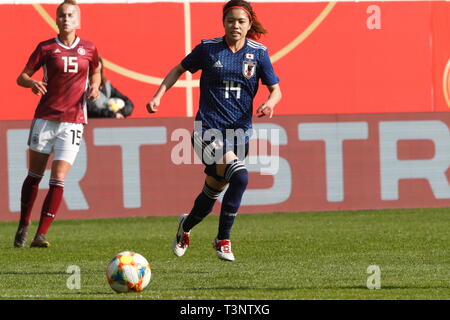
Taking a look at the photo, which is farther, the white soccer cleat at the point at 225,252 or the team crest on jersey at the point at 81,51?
the team crest on jersey at the point at 81,51

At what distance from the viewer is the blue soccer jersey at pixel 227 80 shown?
891cm

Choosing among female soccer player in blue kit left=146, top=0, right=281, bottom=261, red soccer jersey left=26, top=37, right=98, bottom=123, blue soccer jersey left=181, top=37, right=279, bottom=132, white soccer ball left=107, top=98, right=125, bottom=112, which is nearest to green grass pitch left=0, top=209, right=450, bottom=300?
female soccer player in blue kit left=146, top=0, right=281, bottom=261

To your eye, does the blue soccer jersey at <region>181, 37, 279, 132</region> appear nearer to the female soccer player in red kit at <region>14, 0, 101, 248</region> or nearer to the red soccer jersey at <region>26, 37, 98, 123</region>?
the female soccer player in red kit at <region>14, 0, 101, 248</region>

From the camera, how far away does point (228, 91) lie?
352 inches

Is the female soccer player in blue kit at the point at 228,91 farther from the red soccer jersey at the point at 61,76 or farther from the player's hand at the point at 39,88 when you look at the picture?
the red soccer jersey at the point at 61,76

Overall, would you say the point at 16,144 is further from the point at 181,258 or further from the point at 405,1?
the point at 405,1

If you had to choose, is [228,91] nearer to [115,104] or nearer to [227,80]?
[227,80]

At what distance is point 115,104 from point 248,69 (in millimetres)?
9020

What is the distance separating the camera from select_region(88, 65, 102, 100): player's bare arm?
10711 millimetres

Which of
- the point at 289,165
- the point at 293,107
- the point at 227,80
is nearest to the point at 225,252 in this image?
the point at 227,80

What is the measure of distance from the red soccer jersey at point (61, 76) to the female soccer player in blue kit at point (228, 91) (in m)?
2.07

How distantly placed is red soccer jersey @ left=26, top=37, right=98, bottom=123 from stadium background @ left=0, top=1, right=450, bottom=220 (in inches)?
141

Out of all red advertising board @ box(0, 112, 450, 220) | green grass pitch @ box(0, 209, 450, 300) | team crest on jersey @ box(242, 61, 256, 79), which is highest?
team crest on jersey @ box(242, 61, 256, 79)

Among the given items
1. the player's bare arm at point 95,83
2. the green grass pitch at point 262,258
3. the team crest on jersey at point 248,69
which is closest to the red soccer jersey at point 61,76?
the player's bare arm at point 95,83
